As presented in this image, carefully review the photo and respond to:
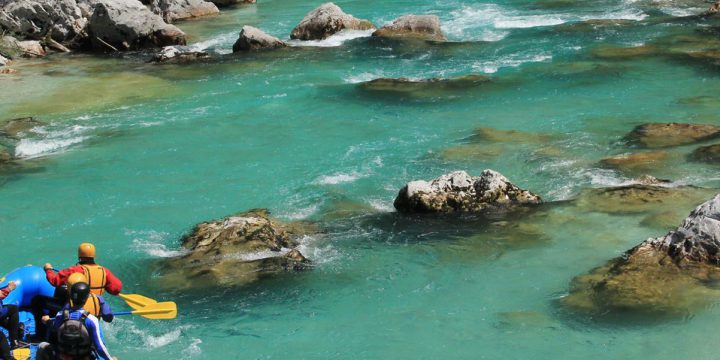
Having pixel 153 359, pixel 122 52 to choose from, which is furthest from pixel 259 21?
pixel 153 359

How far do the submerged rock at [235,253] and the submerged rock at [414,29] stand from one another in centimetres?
1529

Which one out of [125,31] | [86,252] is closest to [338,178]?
[86,252]

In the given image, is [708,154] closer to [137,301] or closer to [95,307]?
[137,301]

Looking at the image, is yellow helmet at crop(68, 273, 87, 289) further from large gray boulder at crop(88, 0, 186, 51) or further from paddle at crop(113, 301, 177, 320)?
large gray boulder at crop(88, 0, 186, 51)

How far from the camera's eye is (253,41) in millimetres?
28281

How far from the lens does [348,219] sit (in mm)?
15195

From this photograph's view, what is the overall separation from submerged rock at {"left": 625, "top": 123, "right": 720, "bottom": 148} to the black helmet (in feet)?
Result: 41.4

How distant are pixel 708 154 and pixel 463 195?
506 cm

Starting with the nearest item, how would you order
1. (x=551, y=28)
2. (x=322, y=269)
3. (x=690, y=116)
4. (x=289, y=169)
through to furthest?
1. (x=322, y=269)
2. (x=289, y=169)
3. (x=690, y=116)
4. (x=551, y=28)

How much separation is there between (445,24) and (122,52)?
418 inches

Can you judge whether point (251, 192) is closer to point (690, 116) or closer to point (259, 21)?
point (690, 116)

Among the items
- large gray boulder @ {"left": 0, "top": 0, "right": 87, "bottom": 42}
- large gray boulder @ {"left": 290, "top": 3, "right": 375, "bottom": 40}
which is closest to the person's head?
large gray boulder @ {"left": 290, "top": 3, "right": 375, "bottom": 40}

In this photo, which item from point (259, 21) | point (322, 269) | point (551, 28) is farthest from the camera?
point (259, 21)

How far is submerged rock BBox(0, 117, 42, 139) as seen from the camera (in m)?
20.8
